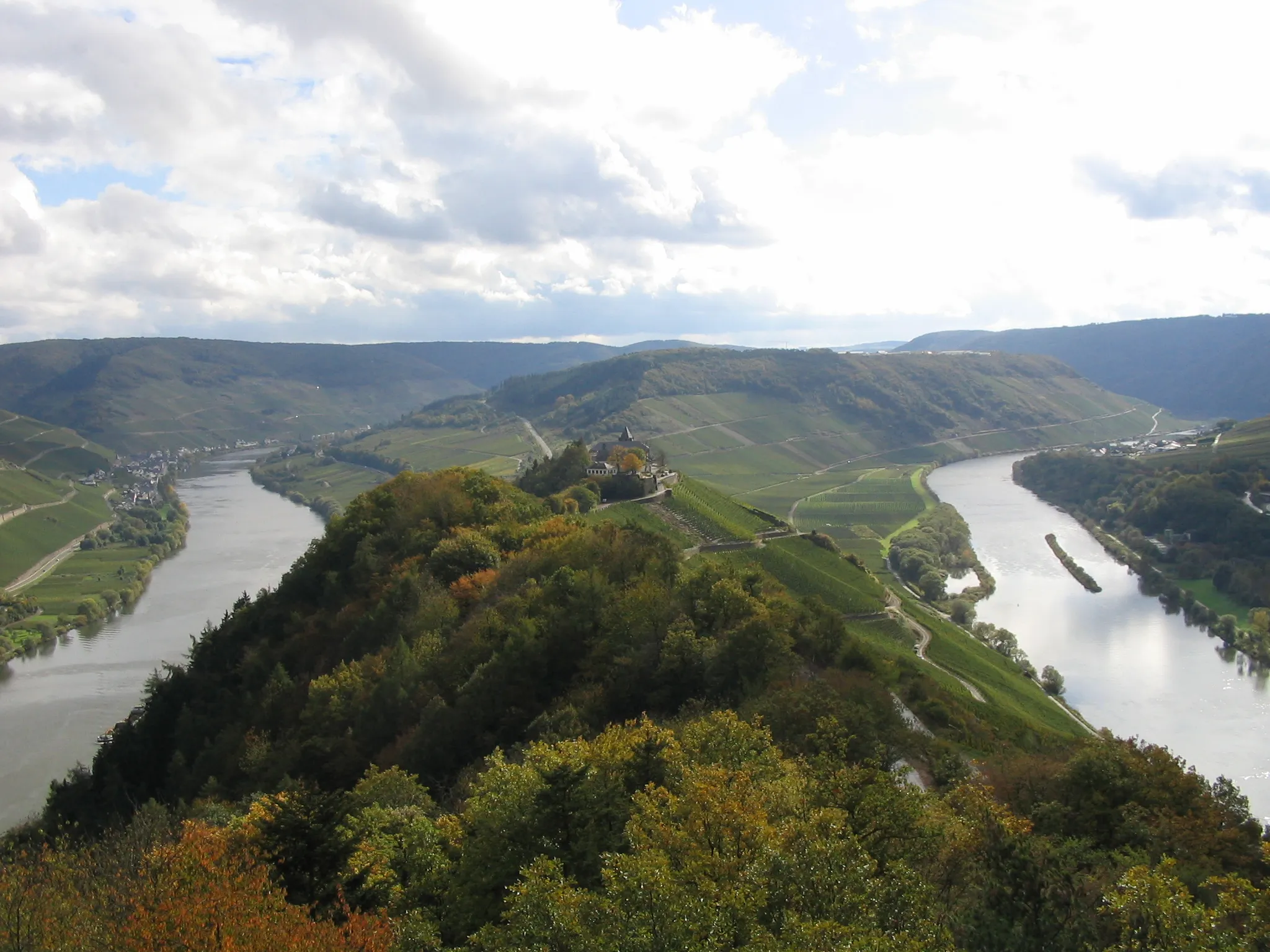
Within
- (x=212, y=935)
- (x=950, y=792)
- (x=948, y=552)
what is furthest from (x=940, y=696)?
(x=948, y=552)

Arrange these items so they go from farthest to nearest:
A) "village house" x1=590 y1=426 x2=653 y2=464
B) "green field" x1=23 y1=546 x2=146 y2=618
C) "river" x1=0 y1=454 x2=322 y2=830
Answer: "green field" x1=23 y1=546 x2=146 y2=618 → "village house" x1=590 y1=426 x2=653 y2=464 → "river" x1=0 y1=454 x2=322 y2=830

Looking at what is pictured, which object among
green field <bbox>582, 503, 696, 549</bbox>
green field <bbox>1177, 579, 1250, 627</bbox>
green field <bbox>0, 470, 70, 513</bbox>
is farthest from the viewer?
green field <bbox>0, 470, 70, 513</bbox>

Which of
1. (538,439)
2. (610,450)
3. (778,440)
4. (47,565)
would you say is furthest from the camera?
(538,439)

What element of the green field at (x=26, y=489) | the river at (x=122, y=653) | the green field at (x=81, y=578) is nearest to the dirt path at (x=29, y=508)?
the green field at (x=26, y=489)

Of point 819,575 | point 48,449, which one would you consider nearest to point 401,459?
point 48,449

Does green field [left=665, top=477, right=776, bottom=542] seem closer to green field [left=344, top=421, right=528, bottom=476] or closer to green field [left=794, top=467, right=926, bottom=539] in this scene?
green field [left=794, top=467, right=926, bottom=539]

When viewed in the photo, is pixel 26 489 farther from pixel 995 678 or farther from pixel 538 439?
pixel 995 678

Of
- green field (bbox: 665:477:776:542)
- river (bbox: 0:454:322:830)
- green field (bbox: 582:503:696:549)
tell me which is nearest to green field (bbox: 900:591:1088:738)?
green field (bbox: 665:477:776:542)
